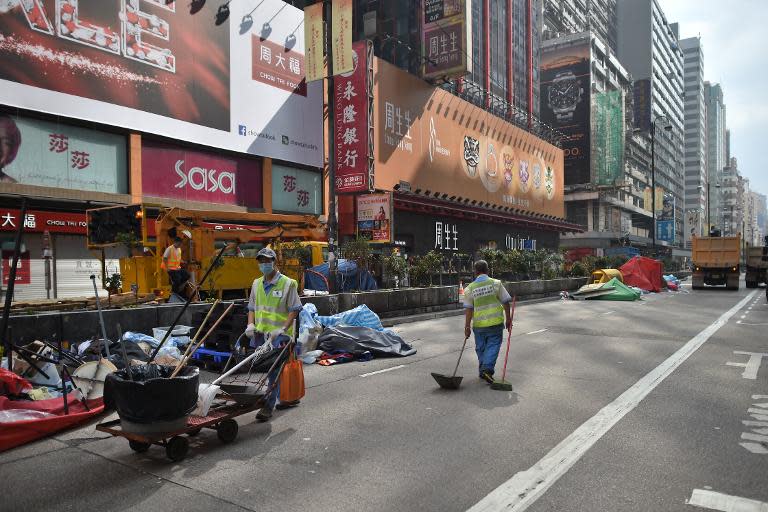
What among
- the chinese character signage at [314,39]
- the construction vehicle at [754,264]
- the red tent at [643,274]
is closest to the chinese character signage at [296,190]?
the chinese character signage at [314,39]

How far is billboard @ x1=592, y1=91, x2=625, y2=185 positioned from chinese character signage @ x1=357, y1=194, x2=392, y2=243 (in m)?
49.9

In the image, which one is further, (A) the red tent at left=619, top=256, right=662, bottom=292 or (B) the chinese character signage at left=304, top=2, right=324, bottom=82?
(A) the red tent at left=619, top=256, right=662, bottom=292

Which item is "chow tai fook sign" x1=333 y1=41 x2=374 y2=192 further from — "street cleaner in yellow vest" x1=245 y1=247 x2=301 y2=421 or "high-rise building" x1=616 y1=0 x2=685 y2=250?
"high-rise building" x1=616 y1=0 x2=685 y2=250

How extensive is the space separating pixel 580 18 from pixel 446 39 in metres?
67.9

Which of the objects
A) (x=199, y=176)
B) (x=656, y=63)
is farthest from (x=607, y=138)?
(x=199, y=176)

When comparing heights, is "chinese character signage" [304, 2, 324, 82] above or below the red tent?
above

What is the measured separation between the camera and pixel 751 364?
28.1 feet

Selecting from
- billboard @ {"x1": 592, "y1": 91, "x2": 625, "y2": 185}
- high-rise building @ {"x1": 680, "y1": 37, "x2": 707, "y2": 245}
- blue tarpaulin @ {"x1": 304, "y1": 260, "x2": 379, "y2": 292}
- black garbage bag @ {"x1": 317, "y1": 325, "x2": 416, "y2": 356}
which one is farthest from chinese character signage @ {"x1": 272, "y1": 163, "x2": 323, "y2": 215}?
high-rise building @ {"x1": 680, "y1": 37, "x2": 707, "y2": 245}

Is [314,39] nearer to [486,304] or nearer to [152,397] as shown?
[486,304]

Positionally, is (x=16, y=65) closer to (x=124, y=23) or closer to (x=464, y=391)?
(x=124, y=23)

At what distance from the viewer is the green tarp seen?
22875 millimetres

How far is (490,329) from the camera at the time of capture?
7250 millimetres

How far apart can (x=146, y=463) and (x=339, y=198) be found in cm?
2409

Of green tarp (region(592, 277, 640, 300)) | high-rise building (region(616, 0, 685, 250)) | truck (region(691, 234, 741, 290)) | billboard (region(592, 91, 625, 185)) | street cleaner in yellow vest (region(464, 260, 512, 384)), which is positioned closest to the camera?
street cleaner in yellow vest (region(464, 260, 512, 384))
